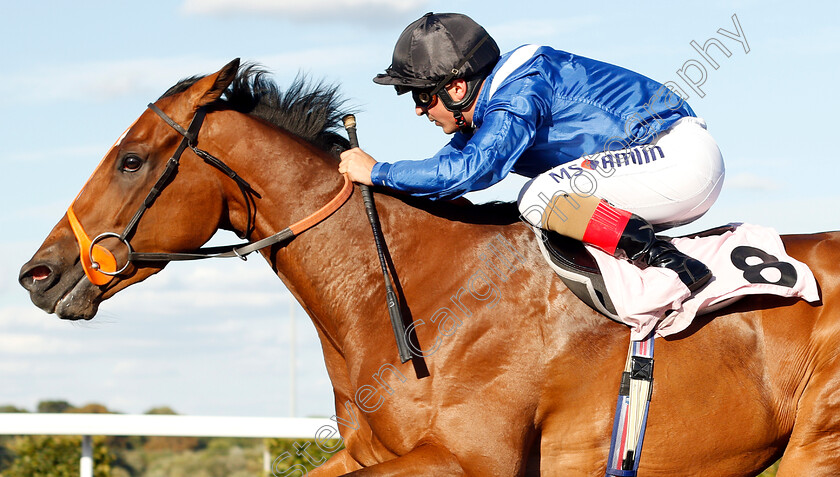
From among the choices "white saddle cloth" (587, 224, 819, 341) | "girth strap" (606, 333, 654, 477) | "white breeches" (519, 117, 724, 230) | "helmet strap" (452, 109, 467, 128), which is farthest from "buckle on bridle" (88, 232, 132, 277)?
"girth strap" (606, 333, 654, 477)

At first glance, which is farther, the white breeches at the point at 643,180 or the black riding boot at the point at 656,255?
the white breeches at the point at 643,180

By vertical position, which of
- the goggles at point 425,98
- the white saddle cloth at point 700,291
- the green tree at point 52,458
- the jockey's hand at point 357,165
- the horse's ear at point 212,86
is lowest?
the white saddle cloth at point 700,291

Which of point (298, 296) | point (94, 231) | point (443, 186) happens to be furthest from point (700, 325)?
point (94, 231)

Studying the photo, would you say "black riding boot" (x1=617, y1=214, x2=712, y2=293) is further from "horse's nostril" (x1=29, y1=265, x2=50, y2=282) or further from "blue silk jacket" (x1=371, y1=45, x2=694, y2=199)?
"horse's nostril" (x1=29, y1=265, x2=50, y2=282)

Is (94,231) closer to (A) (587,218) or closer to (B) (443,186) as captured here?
(B) (443,186)

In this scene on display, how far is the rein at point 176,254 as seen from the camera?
3.24 metres

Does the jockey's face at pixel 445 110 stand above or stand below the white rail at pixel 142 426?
above

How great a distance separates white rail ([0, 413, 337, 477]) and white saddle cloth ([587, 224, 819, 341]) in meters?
2.30

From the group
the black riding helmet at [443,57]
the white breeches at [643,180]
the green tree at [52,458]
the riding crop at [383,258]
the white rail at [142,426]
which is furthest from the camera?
the green tree at [52,458]

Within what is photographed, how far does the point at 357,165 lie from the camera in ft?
10.9

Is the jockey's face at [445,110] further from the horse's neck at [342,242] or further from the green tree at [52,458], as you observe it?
the green tree at [52,458]

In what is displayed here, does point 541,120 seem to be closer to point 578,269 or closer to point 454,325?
point 578,269

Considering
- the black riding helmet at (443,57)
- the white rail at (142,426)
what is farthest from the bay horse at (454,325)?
the white rail at (142,426)

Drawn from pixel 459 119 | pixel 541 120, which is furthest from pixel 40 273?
pixel 541 120
